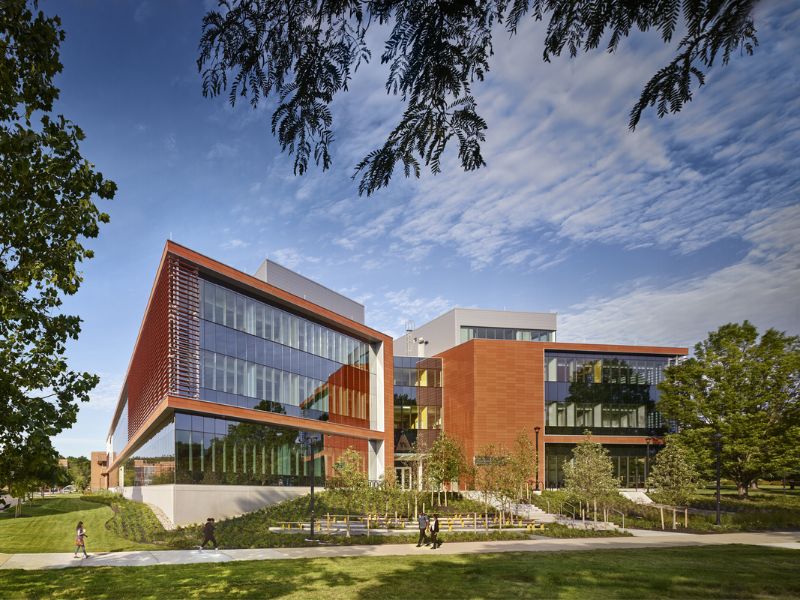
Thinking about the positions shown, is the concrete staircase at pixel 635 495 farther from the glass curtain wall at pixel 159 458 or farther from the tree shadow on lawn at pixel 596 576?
the glass curtain wall at pixel 159 458

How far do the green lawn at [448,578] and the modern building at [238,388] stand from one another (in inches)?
320

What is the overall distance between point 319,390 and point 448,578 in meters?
31.4

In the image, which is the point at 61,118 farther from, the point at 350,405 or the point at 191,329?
the point at 350,405

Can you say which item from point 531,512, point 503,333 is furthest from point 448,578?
point 503,333

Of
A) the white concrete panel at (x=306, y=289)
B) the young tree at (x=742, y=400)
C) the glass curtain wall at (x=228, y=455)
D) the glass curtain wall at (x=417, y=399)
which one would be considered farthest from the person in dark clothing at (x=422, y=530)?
the glass curtain wall at (x=417, y=399)

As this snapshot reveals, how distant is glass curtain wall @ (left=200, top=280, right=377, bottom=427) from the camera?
127ft

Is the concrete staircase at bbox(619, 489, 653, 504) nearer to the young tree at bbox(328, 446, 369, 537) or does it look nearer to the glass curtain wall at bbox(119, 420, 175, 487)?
the young tree at bbox(328, 446, 369, 537)

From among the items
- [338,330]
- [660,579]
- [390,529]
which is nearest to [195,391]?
[390,529]

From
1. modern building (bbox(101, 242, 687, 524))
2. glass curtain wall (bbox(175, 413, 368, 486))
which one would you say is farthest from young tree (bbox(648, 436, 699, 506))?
glass curtain wall (bbox(175, 413, 368, 486))

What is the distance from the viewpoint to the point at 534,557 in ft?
80.2

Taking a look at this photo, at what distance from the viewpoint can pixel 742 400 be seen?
54.5 metres

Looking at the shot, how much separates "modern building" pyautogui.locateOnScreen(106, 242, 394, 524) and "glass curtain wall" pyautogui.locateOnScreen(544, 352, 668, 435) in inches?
775

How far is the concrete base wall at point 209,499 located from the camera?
35469 mm

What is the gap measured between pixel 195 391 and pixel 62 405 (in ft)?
79.3
